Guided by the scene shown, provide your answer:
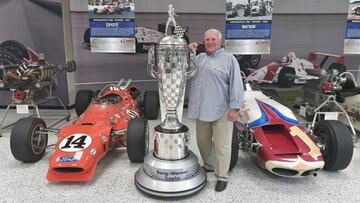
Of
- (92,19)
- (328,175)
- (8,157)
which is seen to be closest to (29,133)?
(8,157)

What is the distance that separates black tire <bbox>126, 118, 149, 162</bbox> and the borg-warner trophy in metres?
0.42

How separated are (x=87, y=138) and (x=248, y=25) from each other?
359 centimetres

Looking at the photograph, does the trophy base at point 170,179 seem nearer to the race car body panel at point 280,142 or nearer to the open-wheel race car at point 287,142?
the open-wheel race car at point 287,142

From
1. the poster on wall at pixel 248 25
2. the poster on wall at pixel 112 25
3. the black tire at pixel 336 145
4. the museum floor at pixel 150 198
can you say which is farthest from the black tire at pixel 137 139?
the poster on wall at pixel 248 25

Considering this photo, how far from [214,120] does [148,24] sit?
3692mm

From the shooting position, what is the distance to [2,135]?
435cm

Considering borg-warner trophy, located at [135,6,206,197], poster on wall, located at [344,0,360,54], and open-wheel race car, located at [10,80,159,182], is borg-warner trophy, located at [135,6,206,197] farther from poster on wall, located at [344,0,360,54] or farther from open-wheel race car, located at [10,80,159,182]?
poster on wall, located at [344,0,360,54]

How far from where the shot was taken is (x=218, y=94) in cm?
265

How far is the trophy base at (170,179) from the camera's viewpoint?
261cm

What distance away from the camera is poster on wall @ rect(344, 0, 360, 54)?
17.5 feet

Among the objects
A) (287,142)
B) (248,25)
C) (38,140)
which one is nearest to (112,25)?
(248,25)

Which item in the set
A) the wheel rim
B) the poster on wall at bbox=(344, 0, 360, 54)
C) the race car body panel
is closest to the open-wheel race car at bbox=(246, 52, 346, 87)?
the poster on wall at bbox=(344, 0, 360, 54)

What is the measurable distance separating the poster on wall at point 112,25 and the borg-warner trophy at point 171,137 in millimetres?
2797

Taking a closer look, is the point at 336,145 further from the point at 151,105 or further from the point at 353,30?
the point at 353,30
